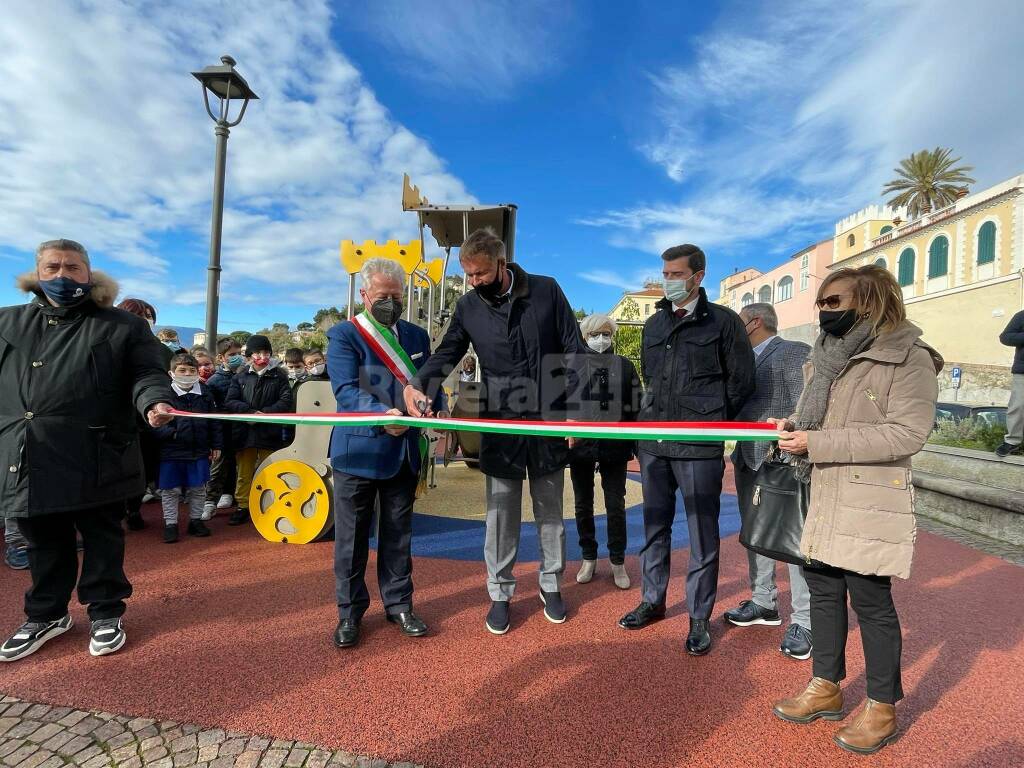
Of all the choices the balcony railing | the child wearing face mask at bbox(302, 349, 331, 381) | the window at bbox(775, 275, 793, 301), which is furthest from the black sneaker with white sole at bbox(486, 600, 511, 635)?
the window at bbox(775, 275, 793, 301)

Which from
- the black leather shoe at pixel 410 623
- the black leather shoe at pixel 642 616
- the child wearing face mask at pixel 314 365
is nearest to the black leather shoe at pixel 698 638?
the black leather shoe at pixel 642 616

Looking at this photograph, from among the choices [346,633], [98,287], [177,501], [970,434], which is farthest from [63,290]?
[970,434]

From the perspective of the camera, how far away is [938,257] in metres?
36.1

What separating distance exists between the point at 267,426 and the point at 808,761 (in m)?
5.16

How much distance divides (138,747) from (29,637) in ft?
4.25

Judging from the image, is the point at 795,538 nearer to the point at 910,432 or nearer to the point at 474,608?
the point at 910,432

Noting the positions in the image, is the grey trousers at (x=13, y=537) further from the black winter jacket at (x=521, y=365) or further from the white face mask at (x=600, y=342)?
the white face mask at (x=600, y=342)

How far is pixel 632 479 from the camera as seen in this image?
30.7ft

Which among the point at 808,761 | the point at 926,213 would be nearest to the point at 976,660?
the point at 808,761

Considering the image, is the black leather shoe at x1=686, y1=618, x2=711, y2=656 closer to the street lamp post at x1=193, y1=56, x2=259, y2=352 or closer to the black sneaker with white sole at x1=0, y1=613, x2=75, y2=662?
the black sneaker with white sole at x1=0, y1=613, x2=75, y2=662

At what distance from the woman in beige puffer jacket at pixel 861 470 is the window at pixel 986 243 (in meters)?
40.2

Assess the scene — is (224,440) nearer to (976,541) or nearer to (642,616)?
(642,616)

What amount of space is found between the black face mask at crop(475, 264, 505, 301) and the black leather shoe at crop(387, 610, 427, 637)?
1.93 m

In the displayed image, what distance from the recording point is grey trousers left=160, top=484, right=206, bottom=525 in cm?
491
